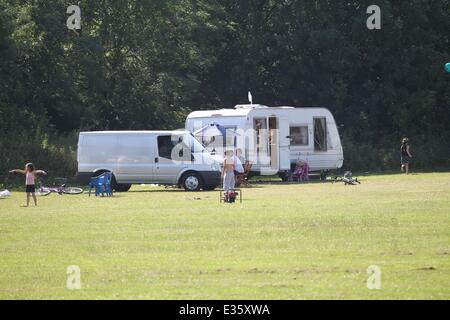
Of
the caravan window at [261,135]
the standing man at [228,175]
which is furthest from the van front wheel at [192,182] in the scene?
the standing man at [228,175]

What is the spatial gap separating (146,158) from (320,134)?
1016cm

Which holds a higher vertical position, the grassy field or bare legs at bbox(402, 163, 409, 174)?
bare legs at bbox(402, 163, 409, 174)

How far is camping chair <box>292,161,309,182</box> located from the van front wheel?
23.8 feet

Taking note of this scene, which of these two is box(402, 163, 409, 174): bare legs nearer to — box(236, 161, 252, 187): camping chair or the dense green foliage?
the dense green foliage

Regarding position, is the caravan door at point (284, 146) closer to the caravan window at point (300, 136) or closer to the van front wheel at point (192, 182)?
the caravan window at point (300, 136)

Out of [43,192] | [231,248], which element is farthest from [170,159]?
[231,248]

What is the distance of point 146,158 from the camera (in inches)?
1446

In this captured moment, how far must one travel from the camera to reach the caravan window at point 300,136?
1729 inches

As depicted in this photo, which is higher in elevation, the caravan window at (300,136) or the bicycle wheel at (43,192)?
the caravan window at (300,136)

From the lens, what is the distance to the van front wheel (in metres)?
36.4

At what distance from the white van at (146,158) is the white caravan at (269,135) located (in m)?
4.88

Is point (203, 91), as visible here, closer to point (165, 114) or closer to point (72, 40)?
point (165, 114)

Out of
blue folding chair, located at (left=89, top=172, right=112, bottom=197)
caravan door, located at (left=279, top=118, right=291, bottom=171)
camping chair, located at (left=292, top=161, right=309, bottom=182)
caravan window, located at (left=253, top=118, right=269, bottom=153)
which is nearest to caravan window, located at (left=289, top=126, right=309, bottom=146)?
camping chair, located at (left=292, top=161, right=309, bottom=182)

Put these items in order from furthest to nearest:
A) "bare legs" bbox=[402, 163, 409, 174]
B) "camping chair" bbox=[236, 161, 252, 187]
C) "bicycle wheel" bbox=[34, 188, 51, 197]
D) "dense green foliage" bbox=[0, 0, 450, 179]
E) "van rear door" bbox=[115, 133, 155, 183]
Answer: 1. "dense green foliage" bbox=[0, 0, 450, 179]
2. "bare legs" bbox=[402, 163, 409, 174]
3. "camping chair" bbox=[236, 161, 252, 187]
4. "van rear door" bbox=[115, 133, 155, 183]
5. "bicycle wheel" bbox=[34, 188, 51, 197]
